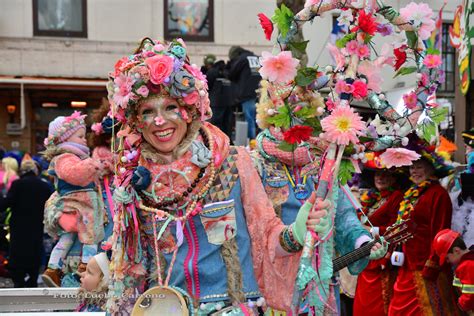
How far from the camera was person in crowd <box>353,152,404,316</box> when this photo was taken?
696 cm

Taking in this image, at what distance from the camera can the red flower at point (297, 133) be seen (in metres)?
3.23

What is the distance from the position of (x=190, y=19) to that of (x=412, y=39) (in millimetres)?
13076

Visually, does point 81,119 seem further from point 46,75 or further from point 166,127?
point 46,75

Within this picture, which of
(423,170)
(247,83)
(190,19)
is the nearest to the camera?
(423,170)

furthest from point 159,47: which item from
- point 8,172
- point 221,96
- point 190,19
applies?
point 190,19

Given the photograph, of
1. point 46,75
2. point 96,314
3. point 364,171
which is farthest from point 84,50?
point 96,314

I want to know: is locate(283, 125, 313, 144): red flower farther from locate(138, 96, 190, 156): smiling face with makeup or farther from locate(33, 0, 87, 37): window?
locate(33, 0, 87, 37): window

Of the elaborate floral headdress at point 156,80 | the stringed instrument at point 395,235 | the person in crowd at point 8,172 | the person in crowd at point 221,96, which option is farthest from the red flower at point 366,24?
the person in crowd at point 8,172

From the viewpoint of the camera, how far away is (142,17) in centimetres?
1594

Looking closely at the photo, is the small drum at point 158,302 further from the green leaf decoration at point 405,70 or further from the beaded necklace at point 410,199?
the beaded necklace at point 410,199

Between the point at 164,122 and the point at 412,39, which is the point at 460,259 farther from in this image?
the point at 164,122

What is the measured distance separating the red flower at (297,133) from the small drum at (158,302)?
79cm

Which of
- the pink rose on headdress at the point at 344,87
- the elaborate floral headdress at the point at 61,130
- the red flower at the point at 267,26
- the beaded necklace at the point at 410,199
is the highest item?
the red flower at the point at 267,26

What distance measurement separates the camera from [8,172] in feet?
37.3
